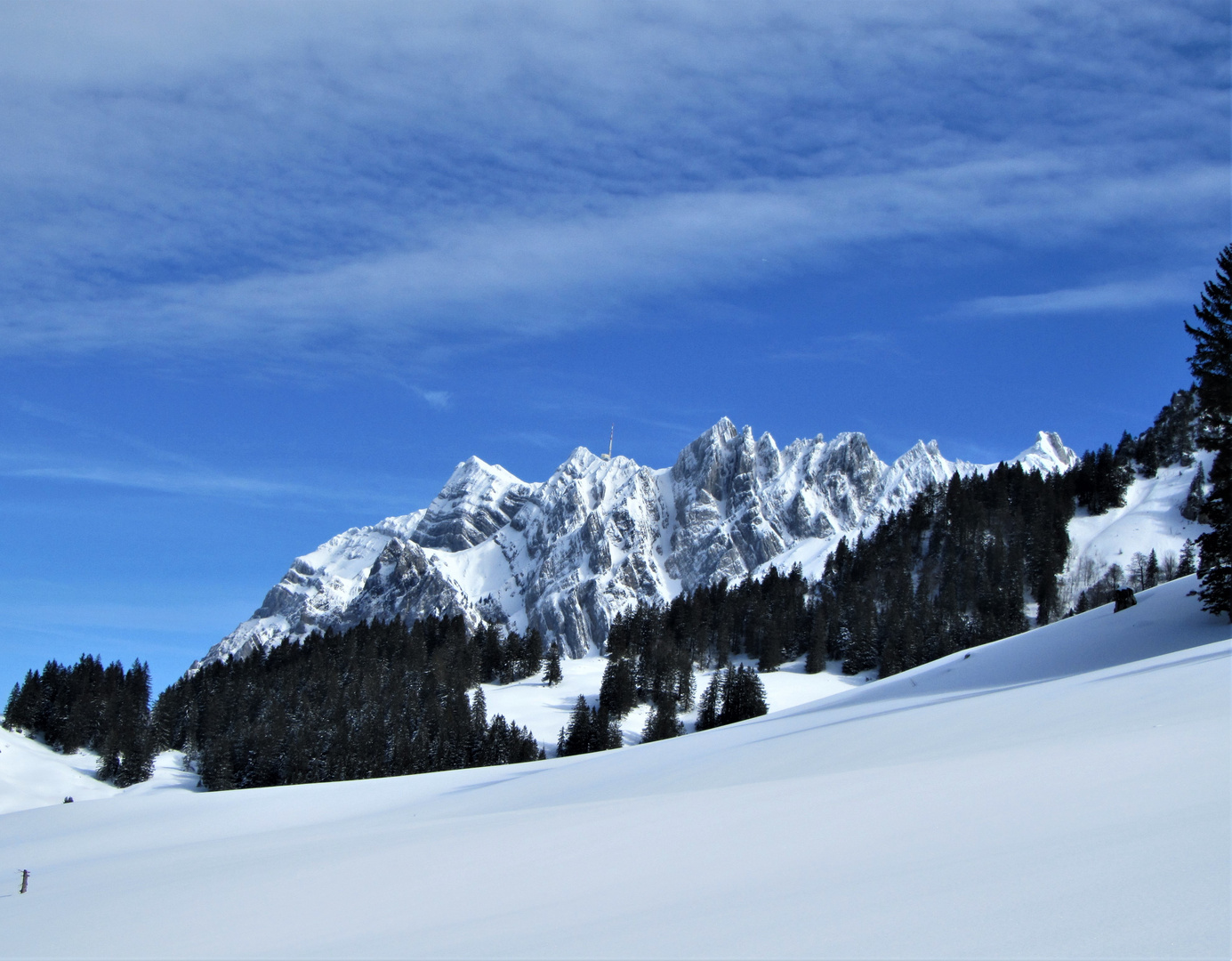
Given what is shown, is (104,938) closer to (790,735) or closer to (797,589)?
(790,735)

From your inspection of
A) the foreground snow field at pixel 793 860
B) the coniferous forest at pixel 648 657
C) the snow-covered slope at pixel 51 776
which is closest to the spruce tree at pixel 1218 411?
the foreground snow field at pixel 793 860

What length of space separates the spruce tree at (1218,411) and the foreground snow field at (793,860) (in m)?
12.1

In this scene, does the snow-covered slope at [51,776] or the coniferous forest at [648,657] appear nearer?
the snow-covered slope at [51,776]

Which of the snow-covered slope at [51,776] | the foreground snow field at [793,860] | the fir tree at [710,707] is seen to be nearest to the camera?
the foreground snow field at [793,860]

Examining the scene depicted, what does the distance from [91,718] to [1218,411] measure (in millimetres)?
106472

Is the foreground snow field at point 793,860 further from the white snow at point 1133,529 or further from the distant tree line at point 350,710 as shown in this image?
the white snow at point 1133,529

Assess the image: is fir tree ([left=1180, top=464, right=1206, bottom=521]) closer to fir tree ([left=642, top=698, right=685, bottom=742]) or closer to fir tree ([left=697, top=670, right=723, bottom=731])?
fir tree ([left=697, top=670, right=723, bottom=731])

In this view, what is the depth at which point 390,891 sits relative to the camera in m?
11.7

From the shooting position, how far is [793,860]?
9664 millimetres

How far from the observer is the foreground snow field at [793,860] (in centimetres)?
693

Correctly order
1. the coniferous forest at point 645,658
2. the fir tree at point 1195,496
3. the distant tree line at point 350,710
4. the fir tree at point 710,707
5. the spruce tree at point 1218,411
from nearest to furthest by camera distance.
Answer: the spruce tree at point 1218,411, the distant tree line at point 350,710, the coniferous forest at point 645,658, the fir tree at point 710,707, the fir tree at point 1195,496

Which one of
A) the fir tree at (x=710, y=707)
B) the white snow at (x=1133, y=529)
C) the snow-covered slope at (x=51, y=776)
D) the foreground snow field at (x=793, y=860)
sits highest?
the white snow at (x=1133, y=529)

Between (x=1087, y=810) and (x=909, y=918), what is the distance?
11.0 ft

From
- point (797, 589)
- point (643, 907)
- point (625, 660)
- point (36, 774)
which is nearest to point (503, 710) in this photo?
point (625, 660)
